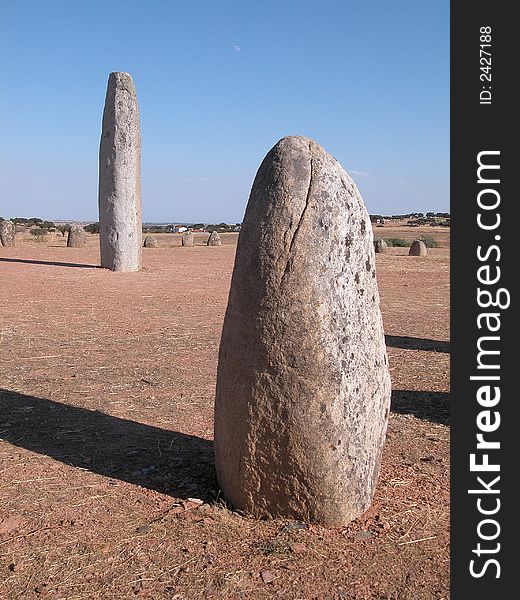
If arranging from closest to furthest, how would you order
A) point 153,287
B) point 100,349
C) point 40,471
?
point 40,471, point 100,349, point 153,287

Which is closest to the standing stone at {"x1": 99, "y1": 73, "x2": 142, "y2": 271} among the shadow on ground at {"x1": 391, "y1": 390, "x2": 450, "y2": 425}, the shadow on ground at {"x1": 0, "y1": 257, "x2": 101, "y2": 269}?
the shadow on ground at {"x1": 0, "y1": 257, "x2": 101, "y2": 269}

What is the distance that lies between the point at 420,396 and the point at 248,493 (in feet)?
10.3

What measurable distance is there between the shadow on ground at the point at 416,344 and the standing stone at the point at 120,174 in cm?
873

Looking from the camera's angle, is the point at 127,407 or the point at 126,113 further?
the point at 126,113

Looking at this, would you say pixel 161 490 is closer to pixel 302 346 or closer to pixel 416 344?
pixel 302 346

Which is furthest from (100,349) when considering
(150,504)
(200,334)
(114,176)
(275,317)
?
(114,176)

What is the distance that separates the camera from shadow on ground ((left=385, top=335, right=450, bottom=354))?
859 cm

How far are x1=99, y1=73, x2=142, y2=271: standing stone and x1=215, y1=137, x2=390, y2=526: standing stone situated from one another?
492 inches

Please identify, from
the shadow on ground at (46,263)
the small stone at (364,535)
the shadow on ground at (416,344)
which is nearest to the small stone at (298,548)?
the small stone at (364,535)

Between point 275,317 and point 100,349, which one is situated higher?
point 275,317

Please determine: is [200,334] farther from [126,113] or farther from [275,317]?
[126,113]

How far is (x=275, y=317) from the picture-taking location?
3.48 metres

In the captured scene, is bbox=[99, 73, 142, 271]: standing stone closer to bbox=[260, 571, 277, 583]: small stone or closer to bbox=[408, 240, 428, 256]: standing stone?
bbox=[408, 240, 428, 256]: standing stone

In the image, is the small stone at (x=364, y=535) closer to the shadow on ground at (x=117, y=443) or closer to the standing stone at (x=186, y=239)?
the shadow on ground at (x=117, y=443)
